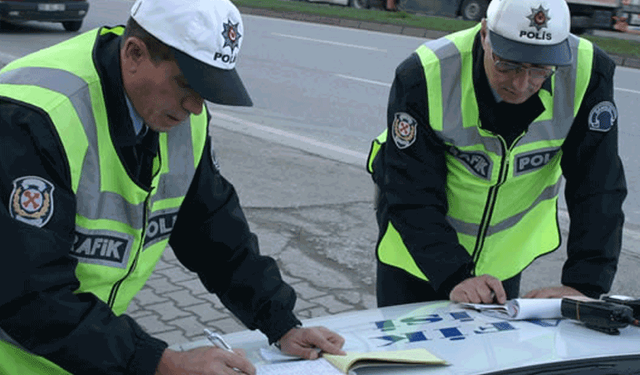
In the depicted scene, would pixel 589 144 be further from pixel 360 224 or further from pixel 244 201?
pixel 244 201

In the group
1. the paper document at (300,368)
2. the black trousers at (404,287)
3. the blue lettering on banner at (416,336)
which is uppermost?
the blue lettering on banner at (416,336)

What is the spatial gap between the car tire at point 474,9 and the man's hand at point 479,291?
17.7 metres

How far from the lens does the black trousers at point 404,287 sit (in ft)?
8.91

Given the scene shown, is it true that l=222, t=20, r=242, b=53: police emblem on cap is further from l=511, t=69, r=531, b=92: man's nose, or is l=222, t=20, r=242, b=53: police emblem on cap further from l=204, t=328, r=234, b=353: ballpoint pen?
l=511, t=69, r=531, b=92: man's nose

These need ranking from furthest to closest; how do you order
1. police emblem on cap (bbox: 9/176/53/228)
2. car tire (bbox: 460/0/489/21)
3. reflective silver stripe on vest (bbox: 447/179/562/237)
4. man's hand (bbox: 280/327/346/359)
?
1. car tire (bbox: 460/0/489/21)
2. reflective silver stripe on vest (bbox: 447/179/562/237)
3. man's hand (bbox: 280/327/346/359)
4. police emblem on cap (bbox: 9/176/53/228)

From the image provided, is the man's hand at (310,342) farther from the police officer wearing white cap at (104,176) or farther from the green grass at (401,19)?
the green grass at (401,19)

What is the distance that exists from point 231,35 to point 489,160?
95cm

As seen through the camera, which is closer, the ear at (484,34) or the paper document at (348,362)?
the paper document at (348,362)

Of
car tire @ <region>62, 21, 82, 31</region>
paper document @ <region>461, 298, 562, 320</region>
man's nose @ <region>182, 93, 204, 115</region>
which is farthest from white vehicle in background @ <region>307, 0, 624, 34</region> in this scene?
man's nose @ <region>182, 93, 204, 115</region>

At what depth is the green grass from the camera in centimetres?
1547

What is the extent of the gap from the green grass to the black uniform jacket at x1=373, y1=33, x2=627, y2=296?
492 inches

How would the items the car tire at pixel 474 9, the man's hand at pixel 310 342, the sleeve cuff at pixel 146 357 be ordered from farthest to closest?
the car tire at pixel 474 9
the man's hand at pixel 310 342
the sleeve cuff at pixel 146 357

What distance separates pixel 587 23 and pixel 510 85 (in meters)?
16.5

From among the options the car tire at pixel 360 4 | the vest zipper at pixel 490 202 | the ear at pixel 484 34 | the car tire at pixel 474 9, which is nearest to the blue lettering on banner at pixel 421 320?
the vest zipper at pixel 490 202
